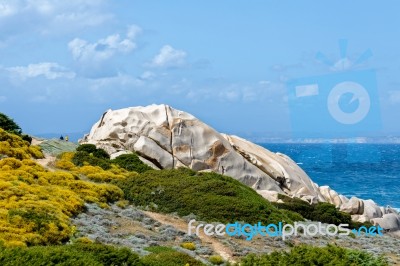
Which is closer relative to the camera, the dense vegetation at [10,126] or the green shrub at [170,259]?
the green shrub at [170,259]

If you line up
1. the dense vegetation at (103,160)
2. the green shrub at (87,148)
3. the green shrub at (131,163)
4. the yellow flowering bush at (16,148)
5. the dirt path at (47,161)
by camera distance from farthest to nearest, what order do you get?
the green shrub at (87,148)
the green shrub at (131,163)
the dense vegetation at (103,160)
the dirt path at (47,161)
the yellow flowering bush at (16,148)

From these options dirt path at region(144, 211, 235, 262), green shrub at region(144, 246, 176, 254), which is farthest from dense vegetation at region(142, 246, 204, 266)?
dirt path at region(144, 211, 235, 262)

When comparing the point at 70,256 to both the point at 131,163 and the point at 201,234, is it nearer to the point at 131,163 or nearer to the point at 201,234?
the point at 201,234

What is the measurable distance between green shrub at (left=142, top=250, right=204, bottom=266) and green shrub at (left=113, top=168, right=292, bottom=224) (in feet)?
32.4

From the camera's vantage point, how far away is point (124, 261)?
61.9ft

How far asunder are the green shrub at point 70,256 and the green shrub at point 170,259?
116 cm

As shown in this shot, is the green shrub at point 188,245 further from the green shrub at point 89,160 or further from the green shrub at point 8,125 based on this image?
the green shrub at point 8,125

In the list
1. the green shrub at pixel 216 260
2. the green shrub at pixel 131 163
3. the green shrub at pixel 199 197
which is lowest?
the green shrub at pixel 216 260

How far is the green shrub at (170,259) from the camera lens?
2030 cm

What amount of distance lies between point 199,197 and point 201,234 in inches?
192

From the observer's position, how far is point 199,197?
112ft

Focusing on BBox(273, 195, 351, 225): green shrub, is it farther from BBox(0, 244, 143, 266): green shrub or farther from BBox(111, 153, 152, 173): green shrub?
BBox(0, 244, 143, 266): green shrub

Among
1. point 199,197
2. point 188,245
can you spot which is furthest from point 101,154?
point 188,245

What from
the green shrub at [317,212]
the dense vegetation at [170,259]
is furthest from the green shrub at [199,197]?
the dense vegetation at [170,259]
